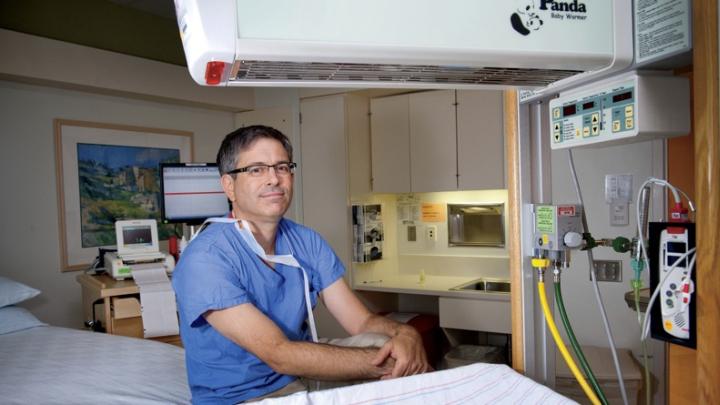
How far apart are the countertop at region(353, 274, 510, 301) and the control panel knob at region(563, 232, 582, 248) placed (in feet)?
7.08

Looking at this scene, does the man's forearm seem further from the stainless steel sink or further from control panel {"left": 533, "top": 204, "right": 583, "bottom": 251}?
the stainless steel sink

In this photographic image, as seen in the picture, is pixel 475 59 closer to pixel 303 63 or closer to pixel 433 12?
pixel 433 12

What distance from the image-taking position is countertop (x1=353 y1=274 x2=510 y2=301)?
10.8 ft

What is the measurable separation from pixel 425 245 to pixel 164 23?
254 centimetres

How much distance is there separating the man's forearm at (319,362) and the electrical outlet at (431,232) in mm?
2709

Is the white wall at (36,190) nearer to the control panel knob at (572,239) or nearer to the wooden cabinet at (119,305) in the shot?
the wooden cabinet at (119,305)

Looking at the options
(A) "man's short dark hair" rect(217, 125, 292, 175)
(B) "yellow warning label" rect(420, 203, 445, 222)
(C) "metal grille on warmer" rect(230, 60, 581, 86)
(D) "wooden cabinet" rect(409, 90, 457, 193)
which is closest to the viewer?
(C) "metal grille on warmer" rect(230, 60, 581, 86)

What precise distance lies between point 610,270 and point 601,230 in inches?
8.8

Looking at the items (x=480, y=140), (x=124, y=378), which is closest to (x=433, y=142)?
(x=480, y=140)

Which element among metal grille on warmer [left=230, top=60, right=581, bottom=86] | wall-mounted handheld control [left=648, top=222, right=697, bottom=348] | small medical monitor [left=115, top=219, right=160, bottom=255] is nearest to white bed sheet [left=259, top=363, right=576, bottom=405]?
wall-mounted handheld control [left=648, top=222, right=697, bottom=348]

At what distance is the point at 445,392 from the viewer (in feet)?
3.43

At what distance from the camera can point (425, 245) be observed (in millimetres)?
4078

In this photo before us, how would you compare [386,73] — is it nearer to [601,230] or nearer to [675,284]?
[675,284]

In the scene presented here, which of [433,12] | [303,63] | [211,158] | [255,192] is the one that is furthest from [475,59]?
[211,158]
